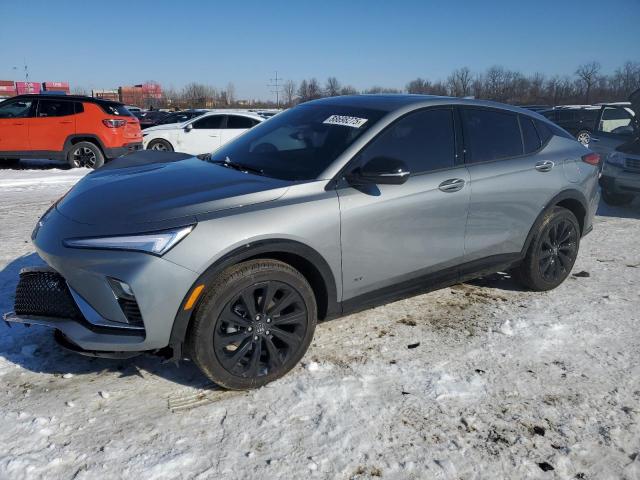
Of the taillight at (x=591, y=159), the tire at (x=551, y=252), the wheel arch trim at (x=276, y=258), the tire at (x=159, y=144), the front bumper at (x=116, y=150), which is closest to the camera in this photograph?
the wheel arch trim at (x=276, y=258)

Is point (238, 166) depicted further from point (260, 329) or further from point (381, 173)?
point (260, 329)

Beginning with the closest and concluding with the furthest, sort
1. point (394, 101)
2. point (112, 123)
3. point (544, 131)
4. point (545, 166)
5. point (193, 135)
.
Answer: point (394, 101)
point (545, 166)
point (544, 131)
point (112, 123)
point (193, 135)

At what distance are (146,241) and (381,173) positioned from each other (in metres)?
1.45

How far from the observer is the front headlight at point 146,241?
101 inches

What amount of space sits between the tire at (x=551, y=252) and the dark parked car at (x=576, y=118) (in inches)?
703

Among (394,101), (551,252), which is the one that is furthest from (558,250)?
(394,101)

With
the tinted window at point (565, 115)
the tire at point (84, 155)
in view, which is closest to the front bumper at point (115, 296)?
the tire at point (84, 155)

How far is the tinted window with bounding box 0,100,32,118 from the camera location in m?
11.0

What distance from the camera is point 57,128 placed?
11125 mm

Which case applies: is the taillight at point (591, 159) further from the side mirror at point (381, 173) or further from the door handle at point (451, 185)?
the side mirror at point (381, 173)

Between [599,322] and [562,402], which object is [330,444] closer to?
[562,402]

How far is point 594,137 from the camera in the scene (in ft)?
34.3

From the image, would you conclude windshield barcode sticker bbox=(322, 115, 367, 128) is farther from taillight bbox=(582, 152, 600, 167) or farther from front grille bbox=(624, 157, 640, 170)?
front grille bbox=(624, 157, 640, 170)

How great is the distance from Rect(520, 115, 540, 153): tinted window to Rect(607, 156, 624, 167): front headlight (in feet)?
15.6
